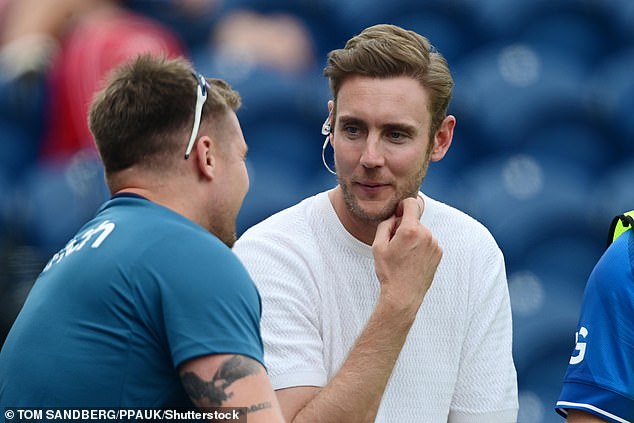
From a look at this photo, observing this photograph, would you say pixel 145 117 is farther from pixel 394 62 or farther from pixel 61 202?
pixel 61 202

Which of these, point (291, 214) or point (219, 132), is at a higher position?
point (219, 132)

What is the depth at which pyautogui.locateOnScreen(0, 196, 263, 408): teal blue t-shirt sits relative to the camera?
6.56 ft

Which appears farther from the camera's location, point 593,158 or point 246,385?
point 593,158

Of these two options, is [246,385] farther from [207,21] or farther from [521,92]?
[207,21]

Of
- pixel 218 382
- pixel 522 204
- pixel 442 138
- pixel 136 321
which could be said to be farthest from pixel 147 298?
pixel 522 204

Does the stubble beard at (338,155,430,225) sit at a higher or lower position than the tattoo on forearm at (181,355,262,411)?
higher

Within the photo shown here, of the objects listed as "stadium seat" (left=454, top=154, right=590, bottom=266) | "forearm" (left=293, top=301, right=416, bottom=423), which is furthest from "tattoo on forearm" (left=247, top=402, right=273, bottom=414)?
"stadium seat" (left=454, top=154, right=590, bottom=266)

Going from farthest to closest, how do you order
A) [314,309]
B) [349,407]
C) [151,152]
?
[314,309], [349,407], [151,152]

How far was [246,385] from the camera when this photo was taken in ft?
6.57

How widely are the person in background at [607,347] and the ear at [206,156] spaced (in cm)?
97

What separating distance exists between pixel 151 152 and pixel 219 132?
158 mm

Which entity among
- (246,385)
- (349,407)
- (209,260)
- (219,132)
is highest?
(219,132)

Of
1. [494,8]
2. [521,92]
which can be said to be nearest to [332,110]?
[521,92]

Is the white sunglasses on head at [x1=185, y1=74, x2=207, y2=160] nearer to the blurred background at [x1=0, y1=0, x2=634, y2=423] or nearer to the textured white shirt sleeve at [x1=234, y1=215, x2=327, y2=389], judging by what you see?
the textured white shirt sleeve at [x1=234, y1=215, x2=327, y2=389]
